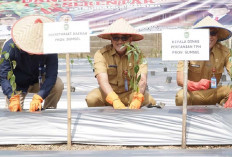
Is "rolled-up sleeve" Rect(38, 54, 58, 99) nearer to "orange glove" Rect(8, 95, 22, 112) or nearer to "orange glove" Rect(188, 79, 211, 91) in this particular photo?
"orange glove" Rect(8, 95, 22, 112)

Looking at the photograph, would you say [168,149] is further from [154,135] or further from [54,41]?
[54,41]

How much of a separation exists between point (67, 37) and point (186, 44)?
62 cm

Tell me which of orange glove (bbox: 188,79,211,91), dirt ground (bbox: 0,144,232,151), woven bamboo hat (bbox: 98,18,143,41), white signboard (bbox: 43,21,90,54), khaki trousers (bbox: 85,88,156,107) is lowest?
dirt ground (bbox: 0,144,232,151)

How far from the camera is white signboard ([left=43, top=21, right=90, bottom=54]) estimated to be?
204 cm

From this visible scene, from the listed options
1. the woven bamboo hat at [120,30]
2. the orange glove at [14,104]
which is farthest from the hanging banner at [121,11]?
the orange glove at [14,104]

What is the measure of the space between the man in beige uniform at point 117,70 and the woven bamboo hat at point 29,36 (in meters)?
0.48

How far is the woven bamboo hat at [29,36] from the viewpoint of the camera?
258 centimetres

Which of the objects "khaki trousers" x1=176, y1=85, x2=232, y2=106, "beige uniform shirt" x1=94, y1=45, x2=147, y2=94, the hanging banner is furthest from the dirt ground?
the hanging banner

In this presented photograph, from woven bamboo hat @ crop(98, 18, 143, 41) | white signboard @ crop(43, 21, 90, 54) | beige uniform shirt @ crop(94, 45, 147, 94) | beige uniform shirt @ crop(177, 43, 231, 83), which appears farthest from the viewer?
beige uniform shirt @ crop(177, 43, 231, 83)

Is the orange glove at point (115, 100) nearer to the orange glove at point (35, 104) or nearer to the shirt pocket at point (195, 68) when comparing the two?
the orange glove at point (35, 104)

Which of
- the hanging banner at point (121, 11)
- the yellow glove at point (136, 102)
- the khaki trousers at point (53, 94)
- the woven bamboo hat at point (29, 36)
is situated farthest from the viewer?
the hanging banner at point (121, 11)

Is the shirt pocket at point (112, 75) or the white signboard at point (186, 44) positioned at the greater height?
the white signboard at point (186, 44)

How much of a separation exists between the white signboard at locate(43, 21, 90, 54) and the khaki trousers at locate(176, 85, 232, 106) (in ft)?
4.23

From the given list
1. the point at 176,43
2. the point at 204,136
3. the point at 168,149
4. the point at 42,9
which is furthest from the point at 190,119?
the point at 42,9
